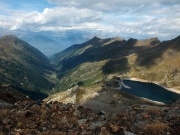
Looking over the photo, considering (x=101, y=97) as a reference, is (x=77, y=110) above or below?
above

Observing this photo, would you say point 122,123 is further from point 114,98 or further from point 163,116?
point 114,98

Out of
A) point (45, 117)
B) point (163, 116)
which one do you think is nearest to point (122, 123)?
point (163, 116)

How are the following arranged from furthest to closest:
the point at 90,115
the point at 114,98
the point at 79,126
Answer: the point at 114,98, the point at 90,115, the point at 79,126

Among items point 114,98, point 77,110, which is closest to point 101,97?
point 114,98

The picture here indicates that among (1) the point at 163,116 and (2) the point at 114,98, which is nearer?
(1) the point at 163,116

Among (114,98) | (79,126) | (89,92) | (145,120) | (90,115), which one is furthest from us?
(89,92)

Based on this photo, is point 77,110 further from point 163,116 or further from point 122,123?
point 163,116
